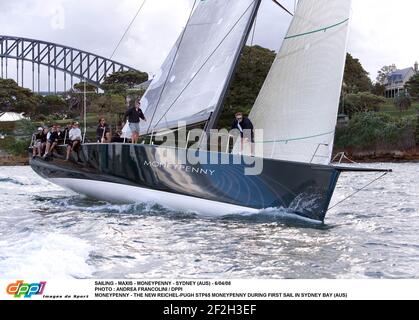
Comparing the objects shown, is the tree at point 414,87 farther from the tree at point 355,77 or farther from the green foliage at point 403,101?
the tree at point 355,77

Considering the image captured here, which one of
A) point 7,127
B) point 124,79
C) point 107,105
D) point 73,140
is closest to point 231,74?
point 73,140

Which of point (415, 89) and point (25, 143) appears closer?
point (25, 143)

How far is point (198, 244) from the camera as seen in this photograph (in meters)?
8.85

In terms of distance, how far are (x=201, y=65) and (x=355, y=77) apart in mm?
70696

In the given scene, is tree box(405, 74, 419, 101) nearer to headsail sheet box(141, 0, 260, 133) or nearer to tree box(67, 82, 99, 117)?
tree box(67, 82, 99, 117)

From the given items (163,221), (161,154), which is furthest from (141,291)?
(161,154)

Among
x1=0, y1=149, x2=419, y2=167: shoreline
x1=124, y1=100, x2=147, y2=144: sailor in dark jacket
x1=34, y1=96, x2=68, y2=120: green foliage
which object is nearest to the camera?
x1=124, y1=100, x2=147, y2=144: sailor in dark jacket

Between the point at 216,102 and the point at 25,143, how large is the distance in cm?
5273

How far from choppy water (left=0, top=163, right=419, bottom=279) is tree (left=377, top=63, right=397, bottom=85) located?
86673mm

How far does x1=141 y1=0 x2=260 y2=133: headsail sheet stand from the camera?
1228 centimetres

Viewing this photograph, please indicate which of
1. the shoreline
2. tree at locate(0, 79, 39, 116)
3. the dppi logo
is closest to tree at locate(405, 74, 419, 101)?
the shoreline

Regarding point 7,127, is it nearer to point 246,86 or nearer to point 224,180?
point 246,86

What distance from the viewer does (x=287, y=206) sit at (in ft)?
36.1

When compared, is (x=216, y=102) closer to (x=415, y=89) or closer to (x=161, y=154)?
(x=161, y=154)
